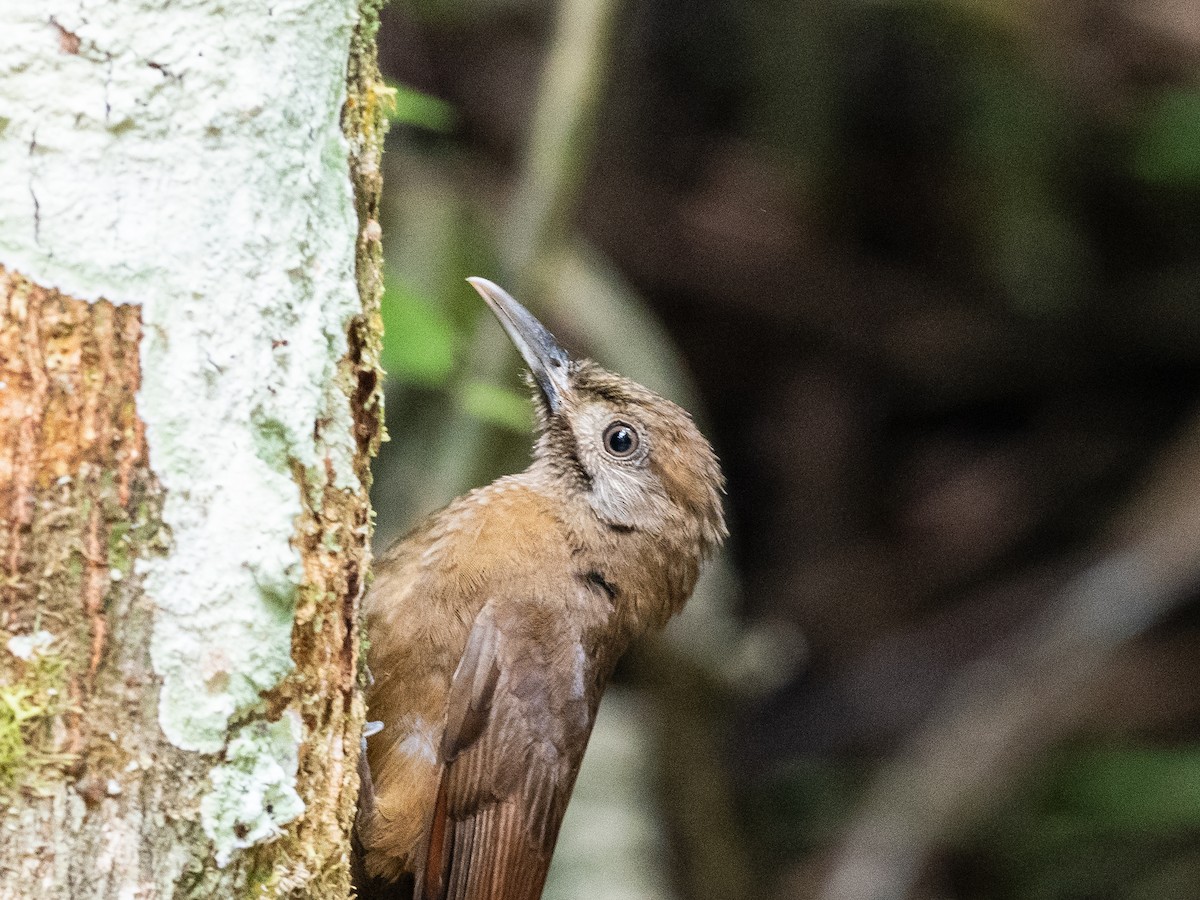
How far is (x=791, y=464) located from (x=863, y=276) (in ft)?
3.61

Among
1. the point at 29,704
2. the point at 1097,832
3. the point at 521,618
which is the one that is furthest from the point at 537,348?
the point at 1097,832

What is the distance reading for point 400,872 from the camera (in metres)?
2.96

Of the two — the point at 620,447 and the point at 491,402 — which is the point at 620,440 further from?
the point at 491,402

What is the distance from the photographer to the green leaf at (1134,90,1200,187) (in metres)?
6.11

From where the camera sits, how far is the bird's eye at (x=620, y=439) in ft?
11.1

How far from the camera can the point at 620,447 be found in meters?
3.40

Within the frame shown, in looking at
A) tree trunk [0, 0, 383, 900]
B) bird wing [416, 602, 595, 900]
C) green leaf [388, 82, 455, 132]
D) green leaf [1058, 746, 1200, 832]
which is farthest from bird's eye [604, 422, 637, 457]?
green leaf [1058, 746, 1200, 832]

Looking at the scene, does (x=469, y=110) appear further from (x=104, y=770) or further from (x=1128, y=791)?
(x=104, y=770)

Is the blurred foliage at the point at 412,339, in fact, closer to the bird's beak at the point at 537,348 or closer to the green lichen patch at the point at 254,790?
the bird's beak at the point at 537,348

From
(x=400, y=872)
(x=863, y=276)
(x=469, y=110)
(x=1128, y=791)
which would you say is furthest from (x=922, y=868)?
(x=469, y=110)

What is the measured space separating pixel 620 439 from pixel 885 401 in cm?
459

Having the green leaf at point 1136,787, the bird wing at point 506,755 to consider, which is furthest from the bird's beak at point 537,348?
the green leaf at point 1136,787

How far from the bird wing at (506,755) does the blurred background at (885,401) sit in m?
1.41

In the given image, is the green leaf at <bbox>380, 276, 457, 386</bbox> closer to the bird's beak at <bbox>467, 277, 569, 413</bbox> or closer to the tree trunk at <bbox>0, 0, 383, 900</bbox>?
the bird's beak at <bbox>467, 277, 569, 413</bbox>
